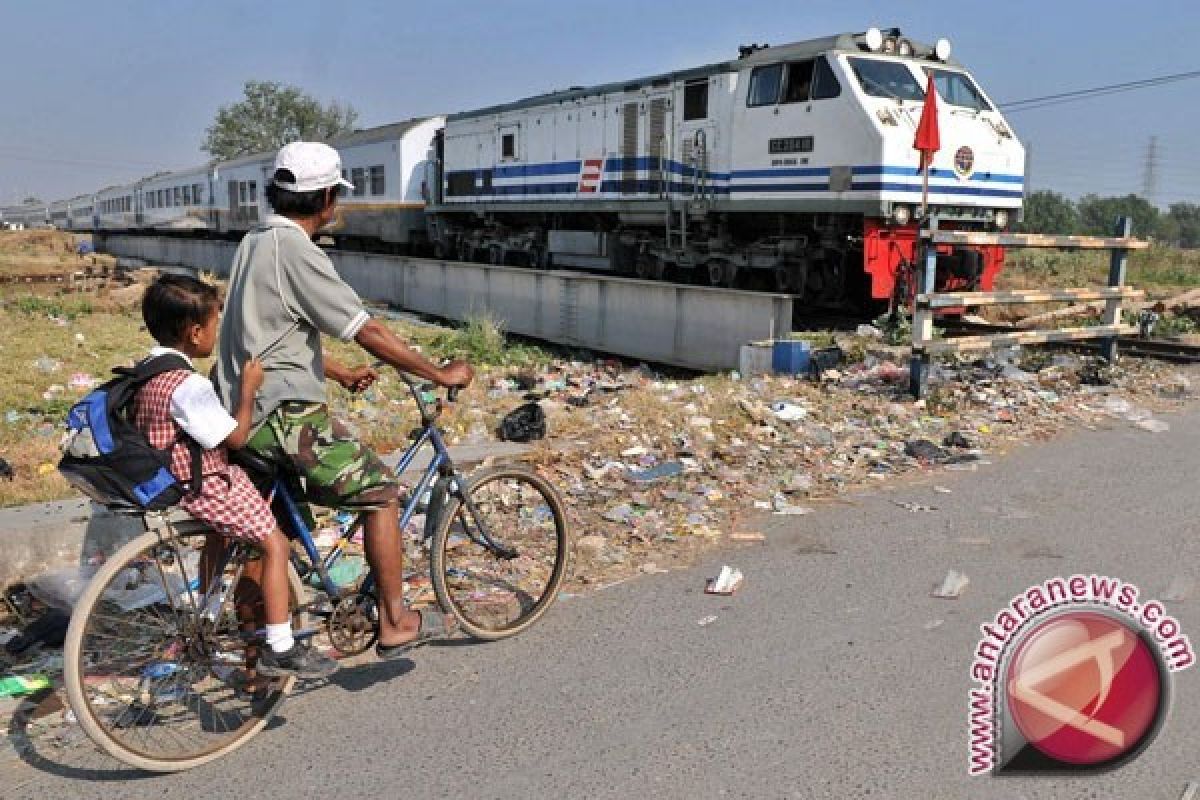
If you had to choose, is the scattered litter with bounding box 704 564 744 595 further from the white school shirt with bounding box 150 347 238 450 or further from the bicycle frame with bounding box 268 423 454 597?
the white school shirt with bounding box 150 347 238 450

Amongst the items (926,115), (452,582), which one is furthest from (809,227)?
(452,582)

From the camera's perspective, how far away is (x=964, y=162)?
12.6 meters

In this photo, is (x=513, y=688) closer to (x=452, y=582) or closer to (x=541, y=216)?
(x=452, y=582)

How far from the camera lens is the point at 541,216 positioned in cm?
1895

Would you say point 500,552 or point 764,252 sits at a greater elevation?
point 764,252

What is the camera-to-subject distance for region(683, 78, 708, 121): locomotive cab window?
14.3 metres

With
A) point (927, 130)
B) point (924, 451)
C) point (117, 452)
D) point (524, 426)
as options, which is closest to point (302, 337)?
point (117, 452)

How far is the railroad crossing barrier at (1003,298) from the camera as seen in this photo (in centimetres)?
746

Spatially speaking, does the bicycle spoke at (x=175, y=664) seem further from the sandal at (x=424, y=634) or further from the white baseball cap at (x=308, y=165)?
the white baseball cap at (x=308, y=165)

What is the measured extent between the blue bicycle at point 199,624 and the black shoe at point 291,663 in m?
0.07

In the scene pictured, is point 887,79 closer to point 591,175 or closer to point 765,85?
point 765,85

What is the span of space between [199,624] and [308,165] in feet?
4.95

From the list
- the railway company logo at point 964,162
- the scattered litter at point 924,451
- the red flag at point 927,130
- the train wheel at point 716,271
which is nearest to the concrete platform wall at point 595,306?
the train wheel at point 716,271

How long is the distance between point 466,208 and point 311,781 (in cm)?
1940
